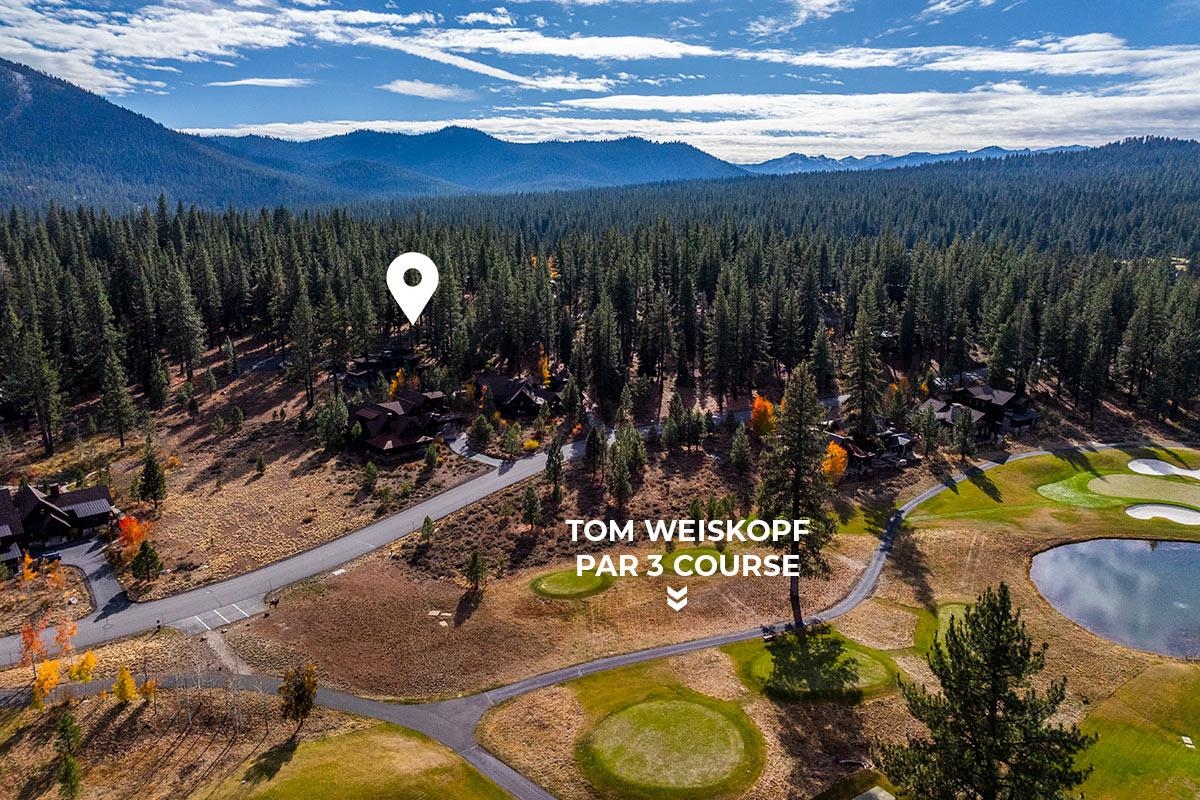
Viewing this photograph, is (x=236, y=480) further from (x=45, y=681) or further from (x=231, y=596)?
(x=45, y=681)

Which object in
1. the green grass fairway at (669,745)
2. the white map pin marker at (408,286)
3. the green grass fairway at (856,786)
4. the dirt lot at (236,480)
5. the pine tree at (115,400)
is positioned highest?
the white map pin marker at (408,286)

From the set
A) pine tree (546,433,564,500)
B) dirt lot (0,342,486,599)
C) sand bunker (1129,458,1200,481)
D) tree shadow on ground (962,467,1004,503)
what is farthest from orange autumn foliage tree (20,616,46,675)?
sand bunker (1129,458,1200,481)

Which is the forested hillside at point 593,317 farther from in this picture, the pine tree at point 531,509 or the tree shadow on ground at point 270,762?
the tree shadow on ground at point 270,762

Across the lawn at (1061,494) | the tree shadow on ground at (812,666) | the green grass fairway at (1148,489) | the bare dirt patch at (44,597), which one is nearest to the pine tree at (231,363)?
the bare dirt patch at (44,597)

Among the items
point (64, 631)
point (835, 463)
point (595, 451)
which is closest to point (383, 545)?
point (64, 631)

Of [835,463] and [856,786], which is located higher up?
[835,463]

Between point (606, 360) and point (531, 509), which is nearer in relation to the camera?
point (531, 509)

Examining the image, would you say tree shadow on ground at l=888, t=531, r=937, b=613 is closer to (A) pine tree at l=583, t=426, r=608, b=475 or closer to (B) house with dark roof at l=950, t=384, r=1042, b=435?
(A) pine tree at l=583, t=426, r=608, b=475
